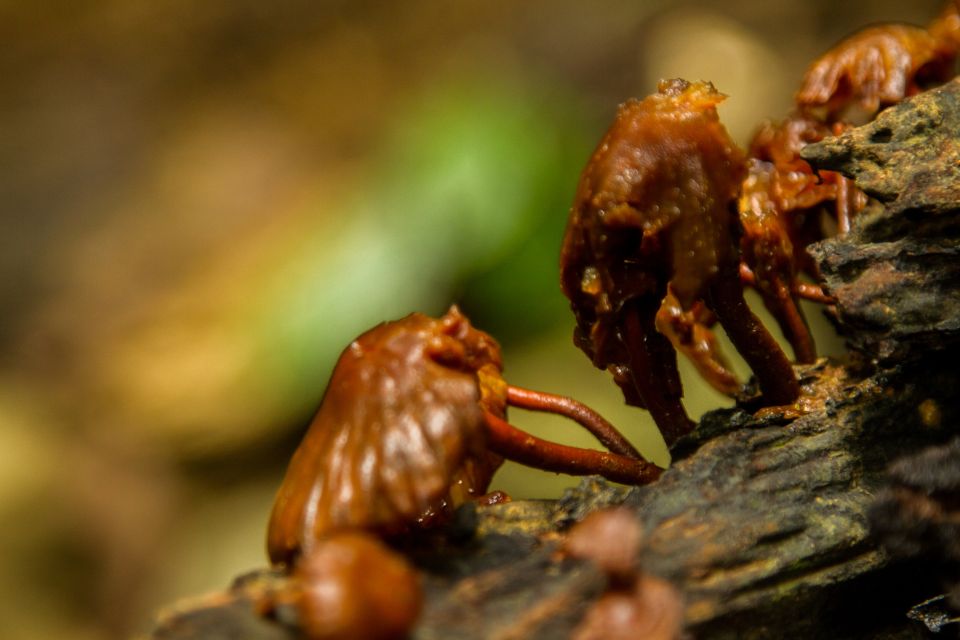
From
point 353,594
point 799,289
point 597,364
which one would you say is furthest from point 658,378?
point 353,594

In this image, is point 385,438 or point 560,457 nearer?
point 385,438

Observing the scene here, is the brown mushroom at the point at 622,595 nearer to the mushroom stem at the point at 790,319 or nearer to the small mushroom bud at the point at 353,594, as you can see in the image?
the small mushroom bud at the point at 353,594

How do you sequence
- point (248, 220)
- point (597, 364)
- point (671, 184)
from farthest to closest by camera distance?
point (248, 220)
point (597, 364)
point (671, 184)

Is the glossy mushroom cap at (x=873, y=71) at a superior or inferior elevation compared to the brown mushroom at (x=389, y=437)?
superior

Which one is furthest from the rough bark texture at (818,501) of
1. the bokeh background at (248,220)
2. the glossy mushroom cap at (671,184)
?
the bokeh background at (248,220)

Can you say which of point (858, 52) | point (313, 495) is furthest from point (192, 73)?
point (313, 495)

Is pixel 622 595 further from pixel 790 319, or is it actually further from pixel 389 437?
pixel 790 319

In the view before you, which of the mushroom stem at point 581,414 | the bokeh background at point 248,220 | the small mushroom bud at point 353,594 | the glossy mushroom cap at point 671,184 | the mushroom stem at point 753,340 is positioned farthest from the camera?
the bokeh background at point 248,220
